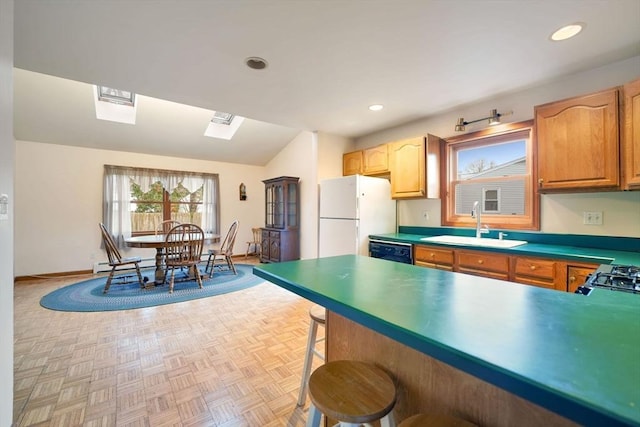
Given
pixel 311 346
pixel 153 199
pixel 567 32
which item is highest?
pixel 567 32

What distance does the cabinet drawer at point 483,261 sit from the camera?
2240mm

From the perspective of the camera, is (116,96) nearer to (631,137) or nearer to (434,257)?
(434,257)

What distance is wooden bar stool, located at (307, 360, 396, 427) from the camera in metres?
0.83

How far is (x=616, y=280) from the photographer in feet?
4.25

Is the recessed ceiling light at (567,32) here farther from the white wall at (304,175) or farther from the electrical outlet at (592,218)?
the white wall at (304,175)

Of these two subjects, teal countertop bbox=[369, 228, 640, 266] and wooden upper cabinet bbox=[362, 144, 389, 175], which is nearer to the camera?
teal countertop bbox=[369, 228, 640, 266]

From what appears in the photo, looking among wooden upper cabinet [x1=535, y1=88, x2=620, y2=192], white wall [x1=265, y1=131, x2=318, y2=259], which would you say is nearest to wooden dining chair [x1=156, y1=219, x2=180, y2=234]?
white wall [x1=265, y1=131, x2=318, y2=259]

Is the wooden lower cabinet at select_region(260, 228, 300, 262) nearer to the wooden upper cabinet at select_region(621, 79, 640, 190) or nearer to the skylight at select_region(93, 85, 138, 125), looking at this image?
the skylight at select_region(93, 85, 138, 125)

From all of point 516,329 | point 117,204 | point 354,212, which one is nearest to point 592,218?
point 354,212

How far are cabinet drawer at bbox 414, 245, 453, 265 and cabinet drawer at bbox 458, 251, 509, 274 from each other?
0.10 metres

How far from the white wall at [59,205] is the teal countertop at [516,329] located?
5.25 meters

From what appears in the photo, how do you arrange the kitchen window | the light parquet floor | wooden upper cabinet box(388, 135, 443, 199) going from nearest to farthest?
the light parquet floor
the kitchen window
wooden upper cabinet box(388, 135, 443, 199)

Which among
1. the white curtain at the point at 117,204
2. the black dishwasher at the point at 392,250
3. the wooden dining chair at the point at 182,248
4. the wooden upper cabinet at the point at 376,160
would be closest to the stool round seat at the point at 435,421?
the black dishwasher at the point at 392,250

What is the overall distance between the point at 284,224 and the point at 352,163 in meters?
2.04
